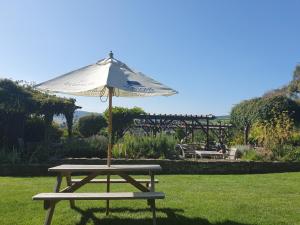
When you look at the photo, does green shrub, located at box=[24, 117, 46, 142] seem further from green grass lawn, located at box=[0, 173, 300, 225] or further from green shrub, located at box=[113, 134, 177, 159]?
green grass lawn, located at box=[0, 173, 300, 225]

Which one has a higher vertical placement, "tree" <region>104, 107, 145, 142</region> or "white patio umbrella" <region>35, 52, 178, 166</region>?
"tree" <region>104, 107, 145, 142</region>

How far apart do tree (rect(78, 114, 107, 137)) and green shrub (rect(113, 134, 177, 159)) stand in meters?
9.69

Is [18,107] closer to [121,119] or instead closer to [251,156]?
[121,119]

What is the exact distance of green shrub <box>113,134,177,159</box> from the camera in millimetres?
14117

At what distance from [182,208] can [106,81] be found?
2.36 metres

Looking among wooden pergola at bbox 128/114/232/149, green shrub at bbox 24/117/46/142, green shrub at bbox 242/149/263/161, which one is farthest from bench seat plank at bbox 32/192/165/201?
wooden pergola at bbox 128/114/232/149

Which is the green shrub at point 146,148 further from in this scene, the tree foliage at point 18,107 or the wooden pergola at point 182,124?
the wooden pergola at point 182,124

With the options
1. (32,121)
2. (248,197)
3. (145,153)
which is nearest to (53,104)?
(32,121)

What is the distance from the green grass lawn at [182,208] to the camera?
5.81 metres

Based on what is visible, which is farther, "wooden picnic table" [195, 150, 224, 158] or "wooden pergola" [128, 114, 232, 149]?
"wooden pergola" [128, 114, 232, 149]

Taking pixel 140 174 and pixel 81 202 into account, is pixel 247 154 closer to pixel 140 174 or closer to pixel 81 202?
pixel 140 174

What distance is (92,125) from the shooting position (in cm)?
2427

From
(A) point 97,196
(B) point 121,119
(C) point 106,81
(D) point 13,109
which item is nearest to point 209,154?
(B) point 121,119

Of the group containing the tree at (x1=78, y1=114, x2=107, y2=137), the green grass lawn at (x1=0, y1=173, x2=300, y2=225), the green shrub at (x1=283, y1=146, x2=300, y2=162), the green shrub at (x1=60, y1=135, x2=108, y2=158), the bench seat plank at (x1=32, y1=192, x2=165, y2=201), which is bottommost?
the green grass lawn at (x1=0, y1=173, x2=300, y2=225)
